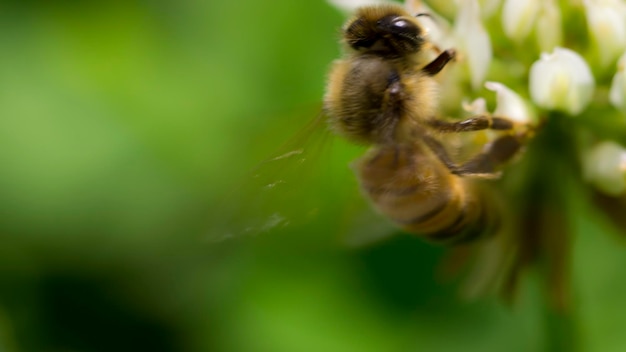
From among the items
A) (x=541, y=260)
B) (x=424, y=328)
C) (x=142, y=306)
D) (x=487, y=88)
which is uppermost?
(x=487, y=88)

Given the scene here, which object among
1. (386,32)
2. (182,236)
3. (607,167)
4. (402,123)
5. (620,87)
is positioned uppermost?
(386,32)

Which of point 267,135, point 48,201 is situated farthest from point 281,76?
point 267,135

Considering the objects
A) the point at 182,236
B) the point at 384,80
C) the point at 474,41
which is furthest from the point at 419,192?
the point at 182,236

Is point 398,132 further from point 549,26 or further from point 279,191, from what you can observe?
point 549,26

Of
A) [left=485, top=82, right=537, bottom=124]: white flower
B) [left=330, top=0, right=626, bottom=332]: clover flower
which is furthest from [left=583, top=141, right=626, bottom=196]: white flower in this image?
[left=485, top=82, right=537, bottom=124]: white flower

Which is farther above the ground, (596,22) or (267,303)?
(596,22)

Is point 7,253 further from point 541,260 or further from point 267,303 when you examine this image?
point 541,260

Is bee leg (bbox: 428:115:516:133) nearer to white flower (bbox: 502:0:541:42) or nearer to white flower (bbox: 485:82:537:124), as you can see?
white flower (bbox: 485:82:537:124)
